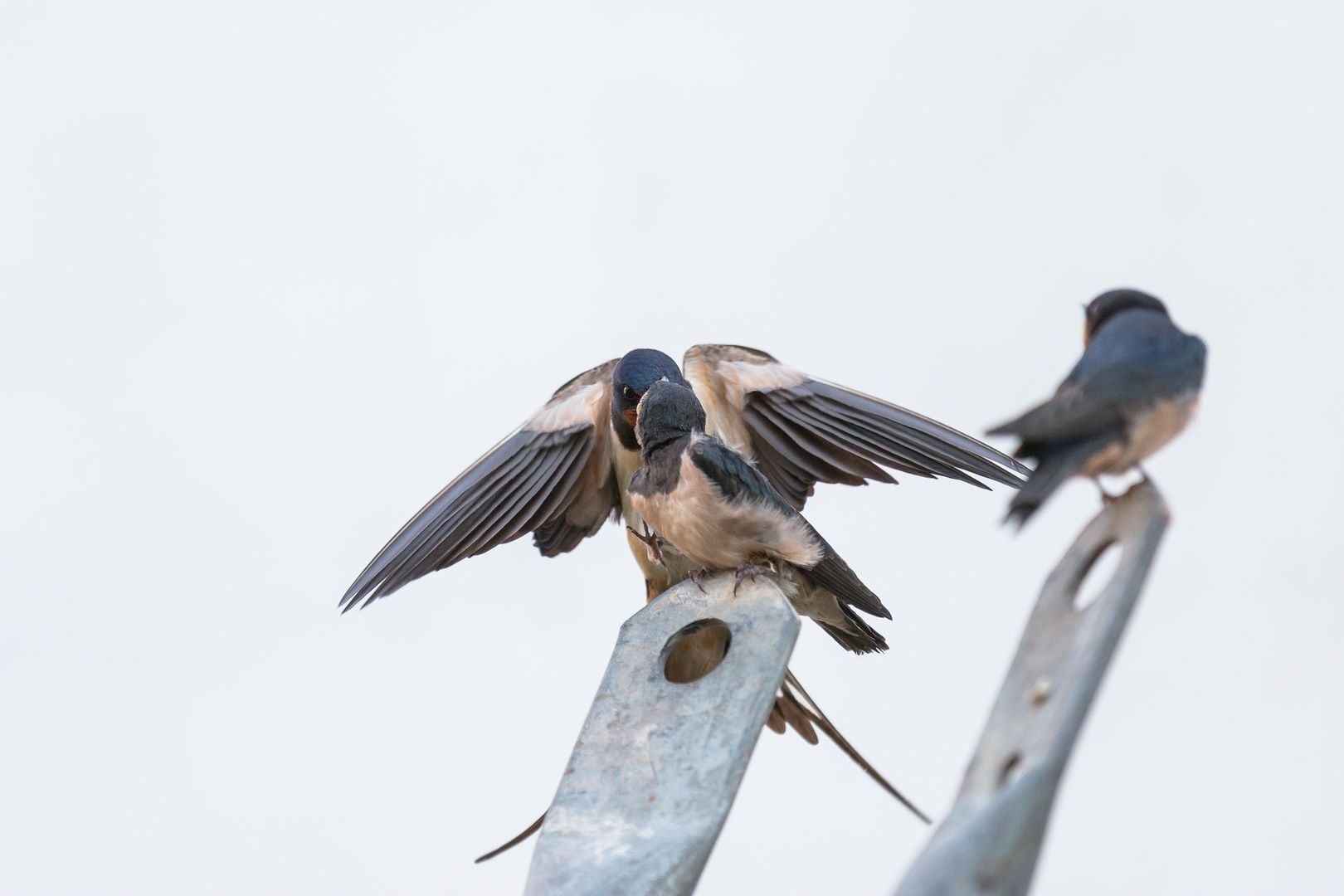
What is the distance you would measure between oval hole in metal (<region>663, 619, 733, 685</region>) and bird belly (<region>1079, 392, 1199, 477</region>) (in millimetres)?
1094

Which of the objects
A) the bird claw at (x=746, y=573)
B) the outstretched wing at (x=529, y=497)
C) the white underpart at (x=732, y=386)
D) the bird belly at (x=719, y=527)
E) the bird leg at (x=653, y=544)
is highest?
the white underpart at (x=732, y=386)

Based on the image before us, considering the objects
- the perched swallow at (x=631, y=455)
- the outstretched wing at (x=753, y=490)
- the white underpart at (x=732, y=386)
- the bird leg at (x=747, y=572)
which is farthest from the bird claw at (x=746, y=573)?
the white underpart at (x=732, y=386)

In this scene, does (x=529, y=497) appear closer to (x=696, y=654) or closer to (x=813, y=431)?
(x=813, y=431)

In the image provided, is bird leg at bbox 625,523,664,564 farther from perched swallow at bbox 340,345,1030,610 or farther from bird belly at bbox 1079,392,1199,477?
bird belly at bbox 1079,392,1199,477

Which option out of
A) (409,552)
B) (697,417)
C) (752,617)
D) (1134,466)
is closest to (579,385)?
(409,552)

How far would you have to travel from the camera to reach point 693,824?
2459 millimetres

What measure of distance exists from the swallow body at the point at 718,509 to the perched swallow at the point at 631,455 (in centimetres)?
61

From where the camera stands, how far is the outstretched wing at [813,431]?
379 centimetres

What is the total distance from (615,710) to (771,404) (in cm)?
164

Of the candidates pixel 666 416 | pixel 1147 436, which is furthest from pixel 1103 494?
pixel 666 416

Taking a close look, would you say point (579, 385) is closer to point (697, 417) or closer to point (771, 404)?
point (771, 404)

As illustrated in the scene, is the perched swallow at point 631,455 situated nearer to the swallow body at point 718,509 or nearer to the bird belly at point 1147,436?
the swallow body at point 718,509

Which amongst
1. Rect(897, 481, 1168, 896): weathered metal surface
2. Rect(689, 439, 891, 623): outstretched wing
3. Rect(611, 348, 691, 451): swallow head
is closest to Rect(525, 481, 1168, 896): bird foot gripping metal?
Rect(897, 481, 1168, 896): weathered metal surface

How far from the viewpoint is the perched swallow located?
3902 millimetres
